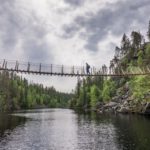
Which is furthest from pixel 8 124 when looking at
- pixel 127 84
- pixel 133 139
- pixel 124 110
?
pixel 127 84

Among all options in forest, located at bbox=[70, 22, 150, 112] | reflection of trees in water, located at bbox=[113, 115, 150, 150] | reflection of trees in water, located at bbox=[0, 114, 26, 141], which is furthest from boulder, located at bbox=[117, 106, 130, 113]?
reflection of trees in water, located at bbox=[113, 115, 150, 150]

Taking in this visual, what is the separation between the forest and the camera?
99.8 m

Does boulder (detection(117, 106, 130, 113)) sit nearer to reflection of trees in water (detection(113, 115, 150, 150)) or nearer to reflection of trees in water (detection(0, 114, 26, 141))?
reflection of trees in water (detection(0, 114, 26, 141))

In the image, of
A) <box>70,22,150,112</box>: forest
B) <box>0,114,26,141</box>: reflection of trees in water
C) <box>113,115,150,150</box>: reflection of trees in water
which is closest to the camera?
<box>113,115,150,150</box>: reflection of trees in water

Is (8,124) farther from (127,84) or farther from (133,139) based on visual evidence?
(127,84)

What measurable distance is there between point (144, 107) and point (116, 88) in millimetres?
46745

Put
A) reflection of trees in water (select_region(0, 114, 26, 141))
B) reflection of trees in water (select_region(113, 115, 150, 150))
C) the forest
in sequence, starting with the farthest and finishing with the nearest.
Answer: the forest
reflection of trees in water (select_region(0, 114, 26, 141))
reflection of trees in water (select_region(113, 115, 150, 150))

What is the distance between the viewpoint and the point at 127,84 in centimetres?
12606

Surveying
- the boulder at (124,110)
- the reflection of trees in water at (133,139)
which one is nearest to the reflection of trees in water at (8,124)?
the reflection of trees in water at (133,139)

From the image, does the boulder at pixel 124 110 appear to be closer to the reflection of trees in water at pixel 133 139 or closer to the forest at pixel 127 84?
the forest at pixel 127 84

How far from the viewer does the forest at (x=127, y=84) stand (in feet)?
327

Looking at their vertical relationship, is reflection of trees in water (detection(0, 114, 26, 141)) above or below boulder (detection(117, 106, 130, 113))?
below

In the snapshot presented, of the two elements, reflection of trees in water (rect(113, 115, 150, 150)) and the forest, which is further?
the forest

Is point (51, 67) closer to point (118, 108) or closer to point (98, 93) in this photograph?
point (118, 108)
